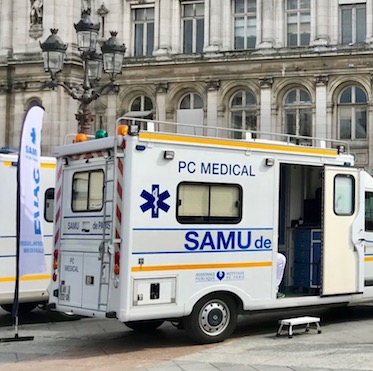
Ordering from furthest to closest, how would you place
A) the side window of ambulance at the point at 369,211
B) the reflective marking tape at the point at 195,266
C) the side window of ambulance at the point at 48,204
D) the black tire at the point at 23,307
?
the black tire at the point at 23,307 → the side window of ambulance at the point at 48,204 → the side window of ambulance at the point at 369,211 → the reflective marking tape at the point at 195,266

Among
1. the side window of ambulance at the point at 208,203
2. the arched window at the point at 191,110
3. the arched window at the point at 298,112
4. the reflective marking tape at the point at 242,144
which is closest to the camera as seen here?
the reflective marking tape at the point at 242,144

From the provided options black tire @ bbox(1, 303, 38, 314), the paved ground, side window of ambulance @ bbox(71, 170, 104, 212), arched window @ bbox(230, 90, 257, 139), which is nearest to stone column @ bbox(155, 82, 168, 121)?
arched window @ bbox(230, 90, 257, 139)

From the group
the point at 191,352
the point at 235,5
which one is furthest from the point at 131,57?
the point at 191,352

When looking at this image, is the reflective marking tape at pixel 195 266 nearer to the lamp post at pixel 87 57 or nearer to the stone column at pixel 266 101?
the lamp post at pixel 87 57

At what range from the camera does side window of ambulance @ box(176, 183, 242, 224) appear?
36.3 ft

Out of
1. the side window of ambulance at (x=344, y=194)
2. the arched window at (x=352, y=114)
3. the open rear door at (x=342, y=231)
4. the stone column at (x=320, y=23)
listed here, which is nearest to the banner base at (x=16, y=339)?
the open rear door at (x=342, y=231)

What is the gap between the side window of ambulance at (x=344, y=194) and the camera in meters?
12.6

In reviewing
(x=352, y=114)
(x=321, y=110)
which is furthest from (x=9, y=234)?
(x=352, y=114)

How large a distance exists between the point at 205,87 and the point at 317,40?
532cm

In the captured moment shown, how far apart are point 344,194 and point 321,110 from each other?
64.4ft

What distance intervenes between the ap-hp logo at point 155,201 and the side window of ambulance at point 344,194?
331cm

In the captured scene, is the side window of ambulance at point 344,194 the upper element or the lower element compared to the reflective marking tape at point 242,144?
lower

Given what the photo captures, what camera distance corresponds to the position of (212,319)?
11.3 meters

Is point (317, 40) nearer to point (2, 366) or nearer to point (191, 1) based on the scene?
point (191, 1)
